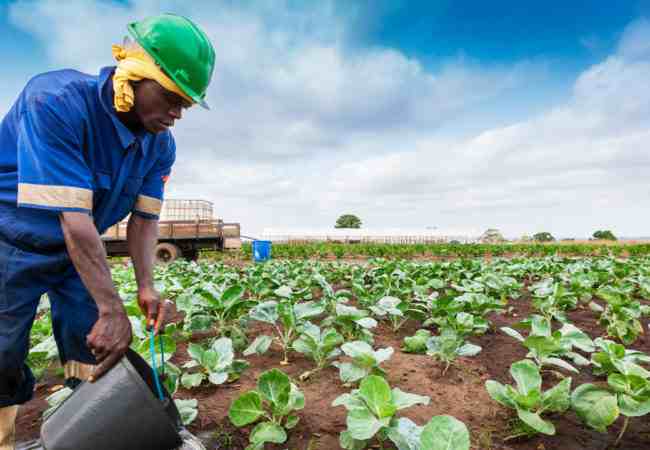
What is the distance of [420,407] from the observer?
6.48 feet

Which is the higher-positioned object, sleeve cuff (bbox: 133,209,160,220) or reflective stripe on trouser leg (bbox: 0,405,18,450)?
sleeve cuff (bbox: 133,209,160,220)

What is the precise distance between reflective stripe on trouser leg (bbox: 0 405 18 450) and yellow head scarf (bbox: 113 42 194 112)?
1.40 metres

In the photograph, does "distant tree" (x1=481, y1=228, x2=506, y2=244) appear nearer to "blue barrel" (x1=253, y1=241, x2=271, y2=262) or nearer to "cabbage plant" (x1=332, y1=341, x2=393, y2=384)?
"blue barrel" (x1=253, y1=241, x2=271, y2=262)

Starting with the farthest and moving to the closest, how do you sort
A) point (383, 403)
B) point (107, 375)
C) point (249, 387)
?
point (249, 387)
point (383, 403)
point (107, 375)

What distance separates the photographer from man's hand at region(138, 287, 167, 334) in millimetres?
1800

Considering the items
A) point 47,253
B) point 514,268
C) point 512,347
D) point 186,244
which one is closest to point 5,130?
point 47,253

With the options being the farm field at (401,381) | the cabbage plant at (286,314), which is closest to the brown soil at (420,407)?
the farm field at (401,381)

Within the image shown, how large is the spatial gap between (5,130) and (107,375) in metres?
1.07

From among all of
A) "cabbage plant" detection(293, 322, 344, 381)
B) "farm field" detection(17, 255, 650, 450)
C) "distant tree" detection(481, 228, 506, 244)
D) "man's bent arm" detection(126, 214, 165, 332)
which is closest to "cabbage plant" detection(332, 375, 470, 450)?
"farm field" detection(17, 255, 650, 450)

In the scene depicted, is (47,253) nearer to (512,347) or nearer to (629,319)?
(512,347)

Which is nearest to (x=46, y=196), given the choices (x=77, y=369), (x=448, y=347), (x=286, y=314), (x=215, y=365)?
(x=77, y=369)

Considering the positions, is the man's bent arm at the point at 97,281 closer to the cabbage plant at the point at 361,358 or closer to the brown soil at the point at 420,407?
the brown soil at the point at 420,407

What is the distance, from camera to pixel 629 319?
10.6 feet

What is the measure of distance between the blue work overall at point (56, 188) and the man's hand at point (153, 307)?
0.87 ft
